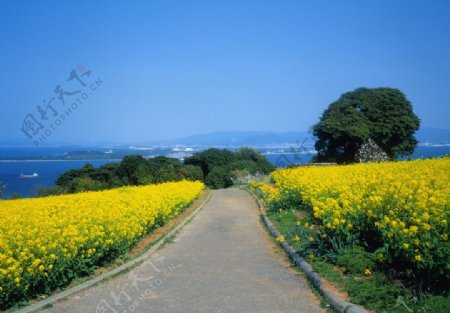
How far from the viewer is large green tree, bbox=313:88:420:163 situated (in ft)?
153

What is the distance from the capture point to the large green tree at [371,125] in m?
46.5

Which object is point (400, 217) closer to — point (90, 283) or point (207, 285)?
point (207, 285)

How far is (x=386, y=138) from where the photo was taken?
4775 centimetres

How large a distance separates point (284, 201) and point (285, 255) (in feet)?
21.0

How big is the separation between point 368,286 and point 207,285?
2630mm

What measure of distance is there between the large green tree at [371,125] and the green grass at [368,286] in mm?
39095

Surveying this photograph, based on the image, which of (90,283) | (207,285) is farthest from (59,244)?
(207,285)

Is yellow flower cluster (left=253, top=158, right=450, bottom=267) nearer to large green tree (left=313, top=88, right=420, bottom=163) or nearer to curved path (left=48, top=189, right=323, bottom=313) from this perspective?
curved path (left=48, top=189, right=323, bottom=313)

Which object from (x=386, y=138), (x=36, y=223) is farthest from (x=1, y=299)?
(x=386, y=138)

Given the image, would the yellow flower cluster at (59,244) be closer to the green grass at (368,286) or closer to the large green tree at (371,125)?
the green grass at (368,286)

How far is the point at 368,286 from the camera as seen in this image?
20.1 ft

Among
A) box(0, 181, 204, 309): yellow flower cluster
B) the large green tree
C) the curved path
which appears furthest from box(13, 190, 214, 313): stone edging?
the large green tree

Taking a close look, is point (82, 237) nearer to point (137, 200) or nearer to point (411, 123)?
point (137, 200)

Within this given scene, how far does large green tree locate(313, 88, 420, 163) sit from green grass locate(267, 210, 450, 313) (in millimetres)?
39095
